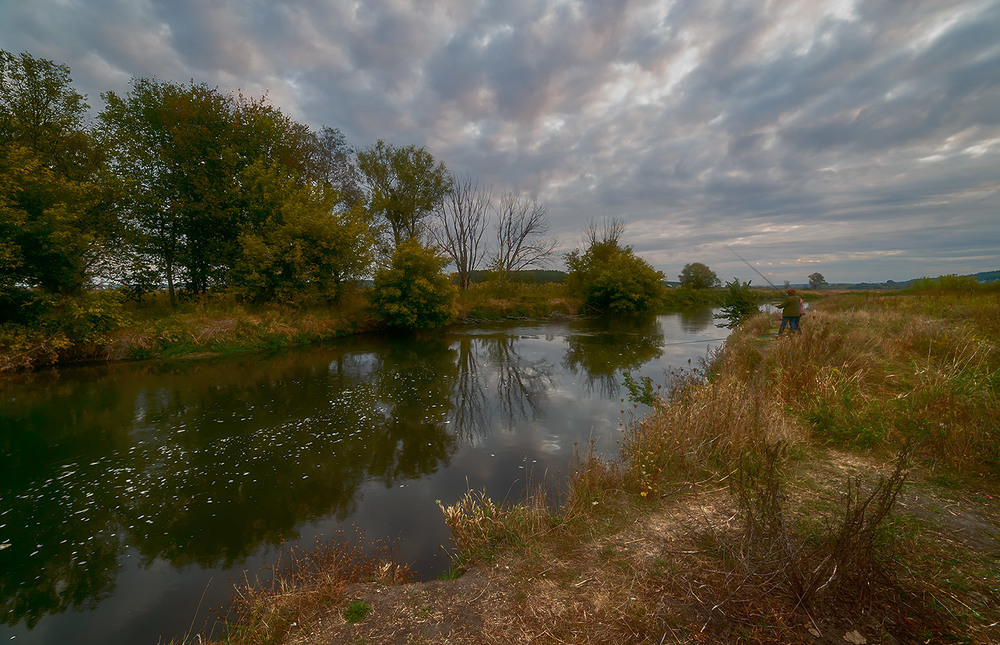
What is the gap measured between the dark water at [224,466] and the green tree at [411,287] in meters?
9.33

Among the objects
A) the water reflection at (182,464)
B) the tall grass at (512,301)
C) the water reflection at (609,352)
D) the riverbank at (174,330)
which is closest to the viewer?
the water reflection at (182,464)

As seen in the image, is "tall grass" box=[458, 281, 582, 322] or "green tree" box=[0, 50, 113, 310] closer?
"green tree" box=[0, 50, 113, 310]

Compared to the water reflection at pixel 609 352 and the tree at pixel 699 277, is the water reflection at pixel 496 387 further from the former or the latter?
the tree at pixel 699 277

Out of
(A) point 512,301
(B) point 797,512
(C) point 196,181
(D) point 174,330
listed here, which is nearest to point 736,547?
(B) point 797,512

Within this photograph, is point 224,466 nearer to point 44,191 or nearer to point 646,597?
point 646,597

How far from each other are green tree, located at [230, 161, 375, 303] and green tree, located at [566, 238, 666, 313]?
23044 millimetres

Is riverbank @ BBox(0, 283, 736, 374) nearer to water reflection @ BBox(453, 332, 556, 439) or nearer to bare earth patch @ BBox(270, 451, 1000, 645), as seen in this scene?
water reflection @ BBox(453, 332, 556, 439)

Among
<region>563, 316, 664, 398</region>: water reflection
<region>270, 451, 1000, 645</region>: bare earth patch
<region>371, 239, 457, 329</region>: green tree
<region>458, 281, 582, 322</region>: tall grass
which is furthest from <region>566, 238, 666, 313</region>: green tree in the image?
<region>270, 451, 1000, 645</region>: bare earth patch

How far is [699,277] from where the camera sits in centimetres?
5275

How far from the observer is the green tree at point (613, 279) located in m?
36.3

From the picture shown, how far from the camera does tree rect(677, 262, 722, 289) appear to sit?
52.8 metres

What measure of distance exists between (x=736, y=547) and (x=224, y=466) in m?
7.71

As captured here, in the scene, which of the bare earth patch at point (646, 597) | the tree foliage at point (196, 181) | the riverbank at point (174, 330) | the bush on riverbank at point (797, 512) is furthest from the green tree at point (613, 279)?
the bare earth patch at point (646, 597)

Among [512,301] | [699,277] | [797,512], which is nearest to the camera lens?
[797,512]
